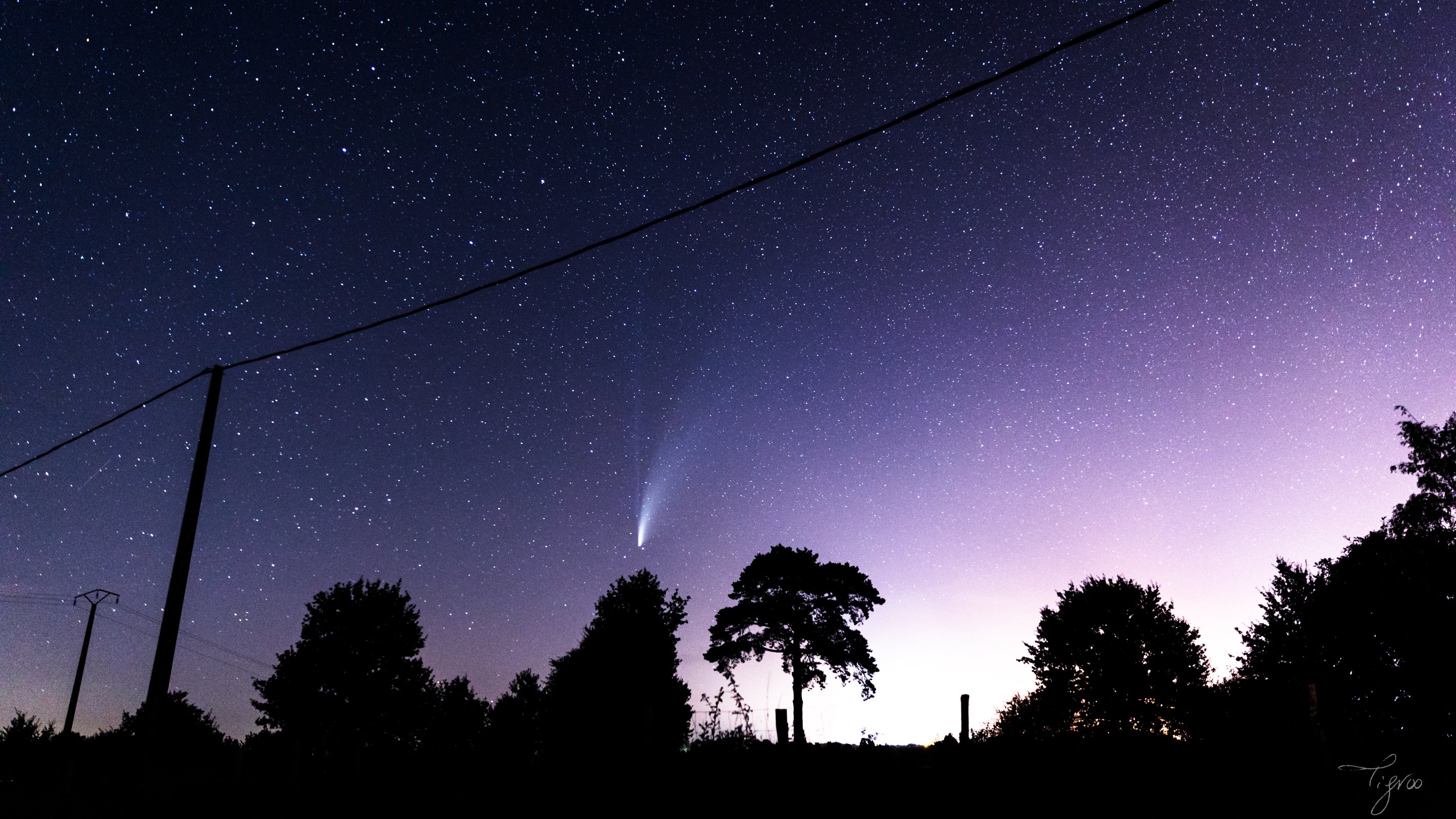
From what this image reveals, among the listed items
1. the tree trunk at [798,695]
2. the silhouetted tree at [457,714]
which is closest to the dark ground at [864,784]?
the tree trunk at [798,695]

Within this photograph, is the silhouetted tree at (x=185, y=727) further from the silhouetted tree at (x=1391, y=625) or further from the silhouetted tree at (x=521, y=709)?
the silhouetted tree at (x=1391, y=625)

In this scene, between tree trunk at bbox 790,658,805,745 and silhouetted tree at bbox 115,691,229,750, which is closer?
tree trunk at bbox 790,658,805,745

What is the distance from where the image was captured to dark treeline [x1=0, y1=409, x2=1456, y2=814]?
13.0 meters

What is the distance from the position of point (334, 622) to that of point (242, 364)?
42619mm

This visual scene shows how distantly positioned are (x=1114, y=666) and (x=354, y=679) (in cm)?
4906

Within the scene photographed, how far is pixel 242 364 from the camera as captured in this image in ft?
40.8

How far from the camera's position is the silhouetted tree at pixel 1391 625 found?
30.7 m

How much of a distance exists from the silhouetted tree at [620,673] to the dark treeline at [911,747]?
0.44ft

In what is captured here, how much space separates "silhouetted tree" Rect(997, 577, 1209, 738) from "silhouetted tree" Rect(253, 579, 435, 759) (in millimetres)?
39113

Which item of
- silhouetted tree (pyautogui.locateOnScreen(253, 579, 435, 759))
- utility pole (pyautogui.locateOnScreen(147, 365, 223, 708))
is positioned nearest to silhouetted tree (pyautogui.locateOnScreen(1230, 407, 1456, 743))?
utility pole (pyautogui.locateOnScreen(147, 365, 223, 708))

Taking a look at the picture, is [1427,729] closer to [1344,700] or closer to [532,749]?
[1344,700]
